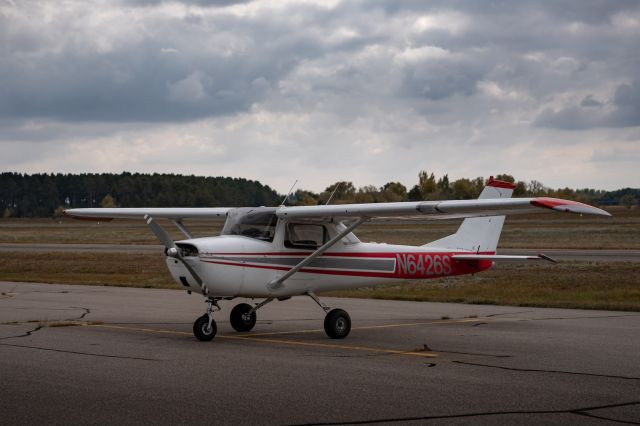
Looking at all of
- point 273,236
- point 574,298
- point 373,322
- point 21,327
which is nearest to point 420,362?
point 273,236

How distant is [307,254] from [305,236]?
31 cm

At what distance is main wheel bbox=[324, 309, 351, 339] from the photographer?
1350 centimetres

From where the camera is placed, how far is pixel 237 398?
8344mm

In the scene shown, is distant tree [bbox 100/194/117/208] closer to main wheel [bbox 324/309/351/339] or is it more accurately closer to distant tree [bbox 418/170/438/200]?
distant tree [bbox 418/170/438/200]

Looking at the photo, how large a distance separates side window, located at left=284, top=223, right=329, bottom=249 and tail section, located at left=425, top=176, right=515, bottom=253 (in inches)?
102

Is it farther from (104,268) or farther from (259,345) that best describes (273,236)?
(104,268)

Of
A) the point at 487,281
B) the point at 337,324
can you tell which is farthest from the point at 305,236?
the point at 487,281

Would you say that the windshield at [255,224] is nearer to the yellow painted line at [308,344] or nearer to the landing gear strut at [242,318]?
the landing gear strut at [242,318]

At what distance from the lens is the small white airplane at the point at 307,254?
12664 millimetres

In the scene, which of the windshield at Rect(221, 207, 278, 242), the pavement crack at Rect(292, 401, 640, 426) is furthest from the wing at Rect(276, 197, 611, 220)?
the pavement crack at Rect(292, 401, 640, 426)

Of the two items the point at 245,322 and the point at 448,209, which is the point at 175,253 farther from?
the point at 448,209

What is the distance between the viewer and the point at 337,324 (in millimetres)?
13555

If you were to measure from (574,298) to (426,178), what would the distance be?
12386 cm

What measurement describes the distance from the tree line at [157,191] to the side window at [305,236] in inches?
4106
